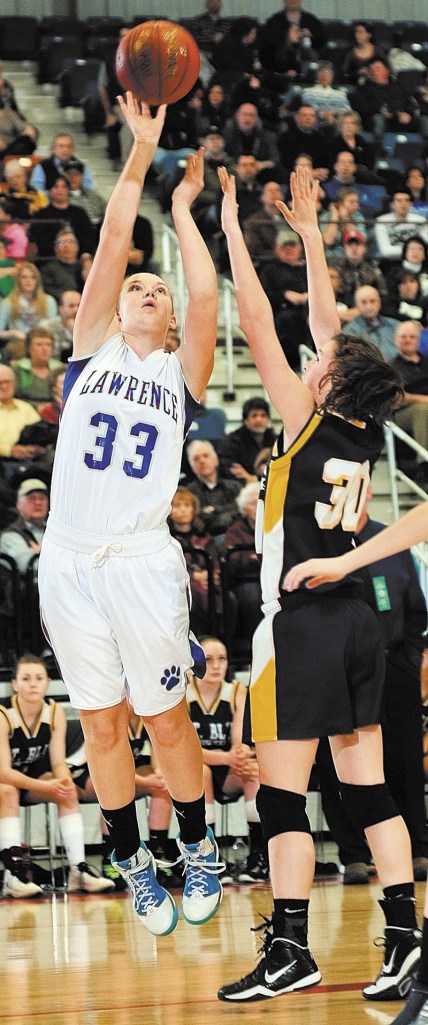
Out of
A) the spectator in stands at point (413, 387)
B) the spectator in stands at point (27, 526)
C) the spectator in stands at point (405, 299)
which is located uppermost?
the spectator in stands at point (405, 299)

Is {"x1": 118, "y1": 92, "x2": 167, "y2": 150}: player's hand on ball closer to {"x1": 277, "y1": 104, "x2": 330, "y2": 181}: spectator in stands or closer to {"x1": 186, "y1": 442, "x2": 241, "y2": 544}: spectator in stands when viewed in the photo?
{"x1": 186, "y1": 442, "x2": 241, "y2": 544}: spectator in stands

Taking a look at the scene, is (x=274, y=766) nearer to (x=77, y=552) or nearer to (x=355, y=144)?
(x=77, y=552)

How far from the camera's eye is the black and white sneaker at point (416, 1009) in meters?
3.11

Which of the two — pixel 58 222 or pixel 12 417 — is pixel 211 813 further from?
pixel 58 222

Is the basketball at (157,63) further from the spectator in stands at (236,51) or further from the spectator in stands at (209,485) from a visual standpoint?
the spectator in stands at (236,51)

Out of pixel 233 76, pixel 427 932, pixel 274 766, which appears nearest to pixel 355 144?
pixel 233 76

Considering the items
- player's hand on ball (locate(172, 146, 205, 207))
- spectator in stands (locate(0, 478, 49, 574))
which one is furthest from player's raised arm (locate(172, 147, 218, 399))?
spectator in stands (locate(0, 478, 49, 574))

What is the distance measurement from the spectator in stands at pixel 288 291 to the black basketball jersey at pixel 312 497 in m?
5.47

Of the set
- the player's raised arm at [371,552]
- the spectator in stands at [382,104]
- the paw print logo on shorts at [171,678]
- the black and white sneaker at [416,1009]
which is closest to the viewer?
the black and white sneaker at [416,1009]

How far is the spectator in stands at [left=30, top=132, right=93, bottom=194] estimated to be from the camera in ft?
38.0

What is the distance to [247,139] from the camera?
13.4 metres

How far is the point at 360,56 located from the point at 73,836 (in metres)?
11.8

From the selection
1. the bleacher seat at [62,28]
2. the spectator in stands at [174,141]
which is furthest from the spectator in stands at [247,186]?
the bleacher seat at [62,28]

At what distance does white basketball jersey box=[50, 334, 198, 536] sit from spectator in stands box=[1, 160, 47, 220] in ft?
20.7
